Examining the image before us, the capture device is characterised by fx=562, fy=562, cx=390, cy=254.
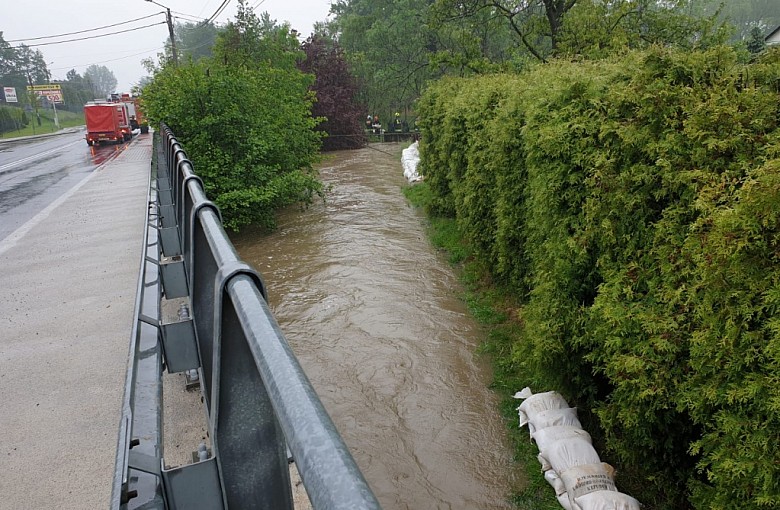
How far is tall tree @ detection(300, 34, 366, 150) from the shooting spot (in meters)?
29.4

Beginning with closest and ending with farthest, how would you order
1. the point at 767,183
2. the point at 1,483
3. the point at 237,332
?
the point at 237,332 → the point at 1,483 → the point at 767,183

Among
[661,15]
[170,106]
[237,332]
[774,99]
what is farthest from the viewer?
[661,15]

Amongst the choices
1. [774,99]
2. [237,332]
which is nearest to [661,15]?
[774,99]

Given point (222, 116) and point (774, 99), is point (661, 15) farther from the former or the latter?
point (774, 99)

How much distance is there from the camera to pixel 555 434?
4.55 m

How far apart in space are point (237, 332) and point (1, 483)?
1775mm

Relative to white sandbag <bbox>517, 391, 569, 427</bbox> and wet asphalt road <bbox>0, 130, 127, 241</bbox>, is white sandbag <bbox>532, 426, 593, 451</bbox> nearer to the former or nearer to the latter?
white sandbag <bbox>517, 391, 569, 427</bbox>

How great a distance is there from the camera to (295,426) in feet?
2.20

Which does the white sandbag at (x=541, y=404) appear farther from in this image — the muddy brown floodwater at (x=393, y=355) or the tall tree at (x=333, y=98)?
the tall tree at (x=333, y=98)

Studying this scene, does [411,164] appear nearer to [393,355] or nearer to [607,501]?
[393,355]

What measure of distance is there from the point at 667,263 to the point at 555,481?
189 cm

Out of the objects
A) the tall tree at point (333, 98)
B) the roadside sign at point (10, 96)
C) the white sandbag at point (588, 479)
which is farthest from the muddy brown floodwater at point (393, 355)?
the roadside sign at point (10, 96)

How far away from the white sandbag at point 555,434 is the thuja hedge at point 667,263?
253 mm

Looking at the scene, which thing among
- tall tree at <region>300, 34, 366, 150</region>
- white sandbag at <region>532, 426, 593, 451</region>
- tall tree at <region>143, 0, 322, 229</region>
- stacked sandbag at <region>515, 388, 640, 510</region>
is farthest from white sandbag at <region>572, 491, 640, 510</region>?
tall tree at <region>300, 34, 366, 150</region>
